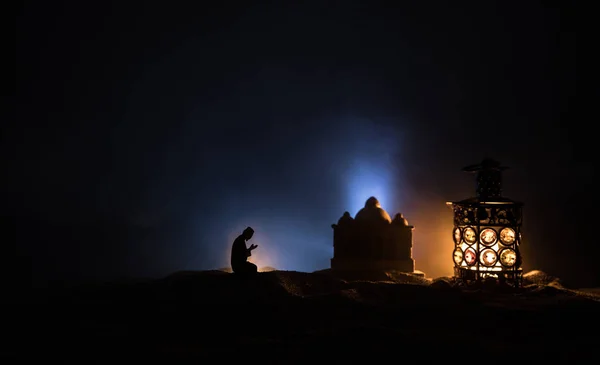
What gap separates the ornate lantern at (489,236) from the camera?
489 inches

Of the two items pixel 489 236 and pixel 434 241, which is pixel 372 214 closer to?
pixel 434 241

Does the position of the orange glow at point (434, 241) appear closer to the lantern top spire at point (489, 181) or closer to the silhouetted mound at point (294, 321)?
the lantern top spire at point (489, 181)

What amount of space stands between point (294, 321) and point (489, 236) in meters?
7.07

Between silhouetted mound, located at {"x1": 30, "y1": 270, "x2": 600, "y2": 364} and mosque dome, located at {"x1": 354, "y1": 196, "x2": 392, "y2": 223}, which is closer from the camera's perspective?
silhouetted mound, located at {"x1": 30, "y1": 270, "x2": 600, "y2": 364}

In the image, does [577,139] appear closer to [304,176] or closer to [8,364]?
[304,176]

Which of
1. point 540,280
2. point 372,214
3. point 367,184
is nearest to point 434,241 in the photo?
point 372,214

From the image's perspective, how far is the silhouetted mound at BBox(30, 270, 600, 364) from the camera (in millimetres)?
6098

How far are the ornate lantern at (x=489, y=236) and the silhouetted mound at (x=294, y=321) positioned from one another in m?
2.28

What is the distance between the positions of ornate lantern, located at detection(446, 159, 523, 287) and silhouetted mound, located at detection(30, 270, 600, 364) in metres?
2.28

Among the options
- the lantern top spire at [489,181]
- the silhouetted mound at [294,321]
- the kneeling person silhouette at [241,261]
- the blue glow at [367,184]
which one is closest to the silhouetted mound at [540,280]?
the lantern top spire at [489,181]

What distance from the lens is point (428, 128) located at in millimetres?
24594

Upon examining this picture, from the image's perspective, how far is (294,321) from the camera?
24.8ft

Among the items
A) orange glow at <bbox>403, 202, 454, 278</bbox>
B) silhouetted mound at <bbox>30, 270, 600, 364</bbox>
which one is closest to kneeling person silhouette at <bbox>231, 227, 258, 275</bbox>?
silhouetted mound at <bbox>30, 270, 600, 364</bbox>

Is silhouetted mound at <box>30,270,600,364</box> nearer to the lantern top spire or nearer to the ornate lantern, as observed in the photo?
the ornate lantern
